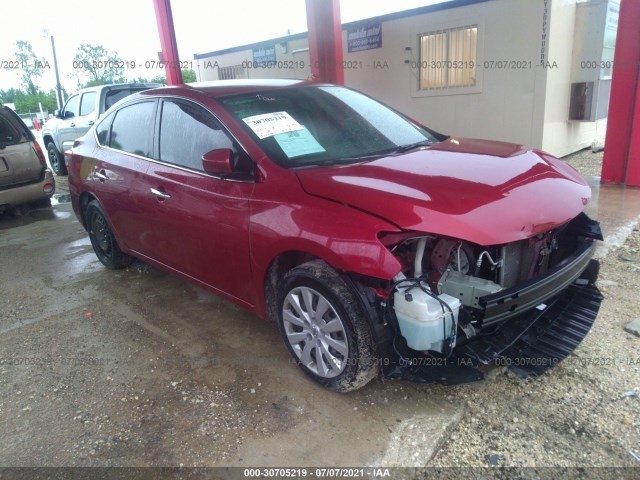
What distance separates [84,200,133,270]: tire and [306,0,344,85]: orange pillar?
193 inches

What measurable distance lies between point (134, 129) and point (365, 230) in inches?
95.5

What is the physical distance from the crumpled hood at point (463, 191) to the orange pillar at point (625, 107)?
4525mm

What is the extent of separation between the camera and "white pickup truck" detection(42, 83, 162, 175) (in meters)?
8.94

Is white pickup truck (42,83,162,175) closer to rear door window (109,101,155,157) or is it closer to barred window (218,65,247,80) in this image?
barred window (218,65,247,80)

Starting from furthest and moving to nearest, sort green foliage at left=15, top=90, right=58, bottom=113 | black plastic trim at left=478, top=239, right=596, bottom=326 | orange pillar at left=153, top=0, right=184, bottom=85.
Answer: green foliage at left=15, top=90, right=58, bottom=113 → orange pillar at left=153, top=0, right=184, bottom=85 → black plastic trim at left=478, top=239, right=596, bottom=326

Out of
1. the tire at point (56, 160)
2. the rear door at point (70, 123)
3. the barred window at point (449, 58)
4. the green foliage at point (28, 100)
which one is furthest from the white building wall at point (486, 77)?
the green foliage at point (28, 100)

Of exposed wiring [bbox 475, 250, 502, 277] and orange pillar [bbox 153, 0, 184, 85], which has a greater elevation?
orange pillar [bbox 153, 0, 184, 85]

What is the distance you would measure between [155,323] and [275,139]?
67.7 inches

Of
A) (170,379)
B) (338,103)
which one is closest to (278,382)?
(170,379)

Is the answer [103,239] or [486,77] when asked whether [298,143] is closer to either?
[103,239]

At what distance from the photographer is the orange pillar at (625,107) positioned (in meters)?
6.14

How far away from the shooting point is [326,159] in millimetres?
2814

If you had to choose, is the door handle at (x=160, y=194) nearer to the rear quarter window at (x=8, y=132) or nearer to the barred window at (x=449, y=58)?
the rear quarter window at (x=8, y=132)

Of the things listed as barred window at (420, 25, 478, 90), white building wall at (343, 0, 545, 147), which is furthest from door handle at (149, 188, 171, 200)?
barred window at (420, 25, 478, 90)
